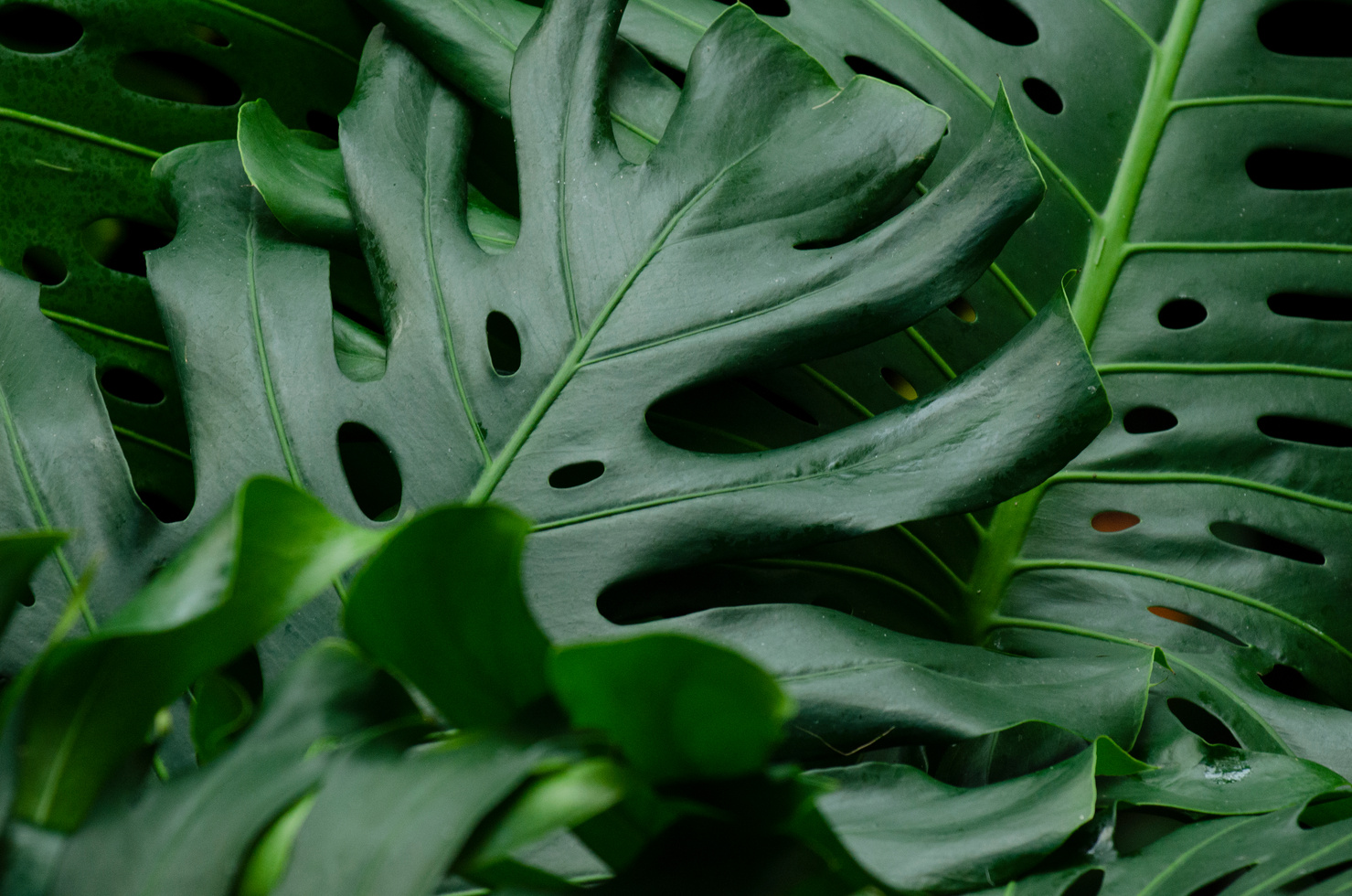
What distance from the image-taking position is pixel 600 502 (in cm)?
70

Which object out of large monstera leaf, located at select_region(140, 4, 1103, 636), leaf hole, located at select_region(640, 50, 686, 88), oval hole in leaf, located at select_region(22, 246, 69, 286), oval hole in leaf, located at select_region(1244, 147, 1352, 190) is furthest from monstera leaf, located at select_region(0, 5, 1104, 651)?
oval hole in leaf, located at select_region(1244, 147, 1352, 190)

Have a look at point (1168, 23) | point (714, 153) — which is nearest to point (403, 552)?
point (714, 153)

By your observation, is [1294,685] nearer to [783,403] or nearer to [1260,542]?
[1260,542]

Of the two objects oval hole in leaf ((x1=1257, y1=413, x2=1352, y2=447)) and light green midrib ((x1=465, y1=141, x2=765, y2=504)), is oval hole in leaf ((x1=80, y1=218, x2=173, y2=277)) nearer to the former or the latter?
light green midrib ((x1=465, y1=141, x2=765, y2=504))

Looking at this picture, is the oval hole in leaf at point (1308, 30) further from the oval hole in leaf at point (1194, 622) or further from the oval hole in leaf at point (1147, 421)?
the oval hole in leaf at point (1194, 622)

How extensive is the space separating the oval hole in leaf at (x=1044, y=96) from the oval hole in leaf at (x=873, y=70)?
0.11m

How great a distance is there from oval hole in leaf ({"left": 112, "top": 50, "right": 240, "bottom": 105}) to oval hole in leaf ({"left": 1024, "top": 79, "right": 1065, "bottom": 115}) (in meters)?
0.74

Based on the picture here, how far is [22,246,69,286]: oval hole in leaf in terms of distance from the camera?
0.90 m

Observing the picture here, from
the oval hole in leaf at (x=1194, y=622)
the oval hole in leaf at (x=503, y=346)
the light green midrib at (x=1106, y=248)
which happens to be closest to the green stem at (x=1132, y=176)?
the light green midrib at (x=1106, y=248)

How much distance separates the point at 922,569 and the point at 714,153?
39 centimetres

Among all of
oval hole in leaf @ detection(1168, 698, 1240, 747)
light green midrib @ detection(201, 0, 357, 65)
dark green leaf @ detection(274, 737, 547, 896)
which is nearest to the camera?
dark green leaf @ detection(274, 737, 547, 896)

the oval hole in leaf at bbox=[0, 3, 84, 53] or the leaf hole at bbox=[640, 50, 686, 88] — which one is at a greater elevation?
the oval hole in leaf at bbox=[0, 3, 84, 53]

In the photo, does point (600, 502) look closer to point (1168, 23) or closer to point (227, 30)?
point (227, 30)

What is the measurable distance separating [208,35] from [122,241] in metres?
0.21
